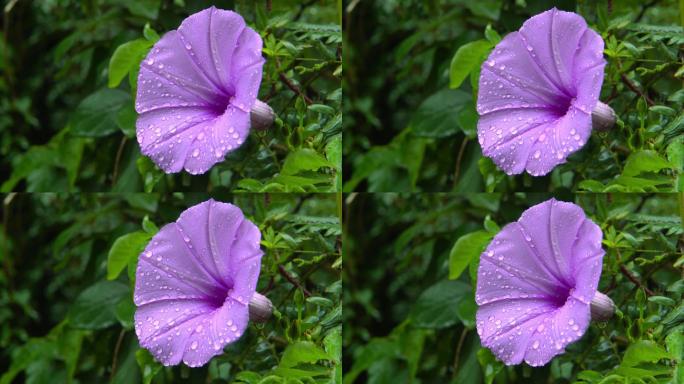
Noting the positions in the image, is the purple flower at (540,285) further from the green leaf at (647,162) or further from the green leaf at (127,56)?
the green leaf at (127,56)

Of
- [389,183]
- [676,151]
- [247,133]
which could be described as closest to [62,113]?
[247,133]

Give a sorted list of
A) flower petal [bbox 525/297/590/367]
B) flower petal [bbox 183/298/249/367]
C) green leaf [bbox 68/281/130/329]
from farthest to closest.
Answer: green leaf [bbox 68/281/130/329] → flower petal [bbox 183/298/249/367] → flower petal [bbox 525/297/590/367]

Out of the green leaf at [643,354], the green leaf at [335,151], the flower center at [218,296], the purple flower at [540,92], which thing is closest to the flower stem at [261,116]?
the green leaf at [335,151]

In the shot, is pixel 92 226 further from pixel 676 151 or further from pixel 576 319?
pixel 676 151

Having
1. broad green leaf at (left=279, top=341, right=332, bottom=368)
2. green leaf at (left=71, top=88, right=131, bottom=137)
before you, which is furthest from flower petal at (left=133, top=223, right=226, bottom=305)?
green leaf at (left=71, top=88, right=131, bottom=137)

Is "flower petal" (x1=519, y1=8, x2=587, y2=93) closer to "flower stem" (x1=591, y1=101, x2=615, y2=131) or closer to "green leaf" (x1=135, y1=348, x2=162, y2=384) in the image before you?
"flower stem" (x1=591, y1=101, x2=615, y2=131)

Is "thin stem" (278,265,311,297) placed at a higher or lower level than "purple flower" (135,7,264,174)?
lower

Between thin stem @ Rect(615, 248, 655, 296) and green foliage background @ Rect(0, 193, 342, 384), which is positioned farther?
green foliage background @ Rect(0, 193, 342, 384)
